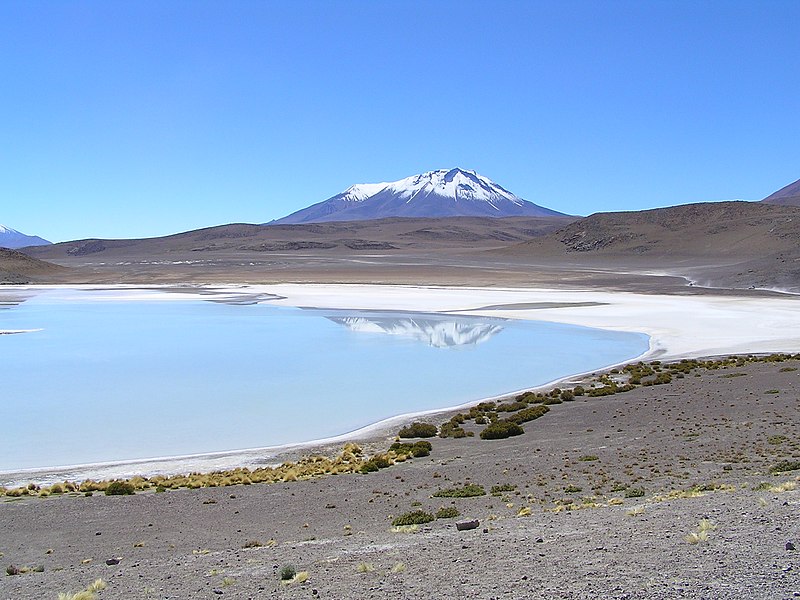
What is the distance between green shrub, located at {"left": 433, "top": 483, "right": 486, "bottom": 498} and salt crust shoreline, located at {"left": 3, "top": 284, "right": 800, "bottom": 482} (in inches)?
151

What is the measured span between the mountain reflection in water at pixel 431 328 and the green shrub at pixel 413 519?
19.4m

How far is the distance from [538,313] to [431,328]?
784 centimetres

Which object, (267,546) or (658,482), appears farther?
(658,482)

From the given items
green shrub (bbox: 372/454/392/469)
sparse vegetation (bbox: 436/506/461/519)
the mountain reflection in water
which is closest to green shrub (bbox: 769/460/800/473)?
sparse vegetation (bbox: 436/506/461/519)

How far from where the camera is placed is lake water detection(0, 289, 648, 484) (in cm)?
1526

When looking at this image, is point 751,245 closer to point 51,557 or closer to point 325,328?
point 325,328

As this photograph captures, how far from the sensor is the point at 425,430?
14625mm

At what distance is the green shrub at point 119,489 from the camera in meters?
10.8

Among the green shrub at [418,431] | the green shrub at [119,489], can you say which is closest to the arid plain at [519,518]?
the green shrub at [119,489]

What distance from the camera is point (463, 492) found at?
33.3 feet

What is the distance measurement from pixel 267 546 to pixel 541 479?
408cm

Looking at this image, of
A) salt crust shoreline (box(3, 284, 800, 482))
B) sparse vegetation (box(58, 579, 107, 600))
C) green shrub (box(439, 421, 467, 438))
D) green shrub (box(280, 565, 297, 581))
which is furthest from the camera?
green shrub (box(439, 421, 467, 438))

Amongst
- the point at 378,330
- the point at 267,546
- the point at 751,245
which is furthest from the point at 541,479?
the point at 751,245

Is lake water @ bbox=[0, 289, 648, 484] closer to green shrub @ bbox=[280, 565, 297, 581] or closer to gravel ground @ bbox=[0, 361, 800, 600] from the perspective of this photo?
gravel ground @ bbox=[0, 361, 800, 600]
